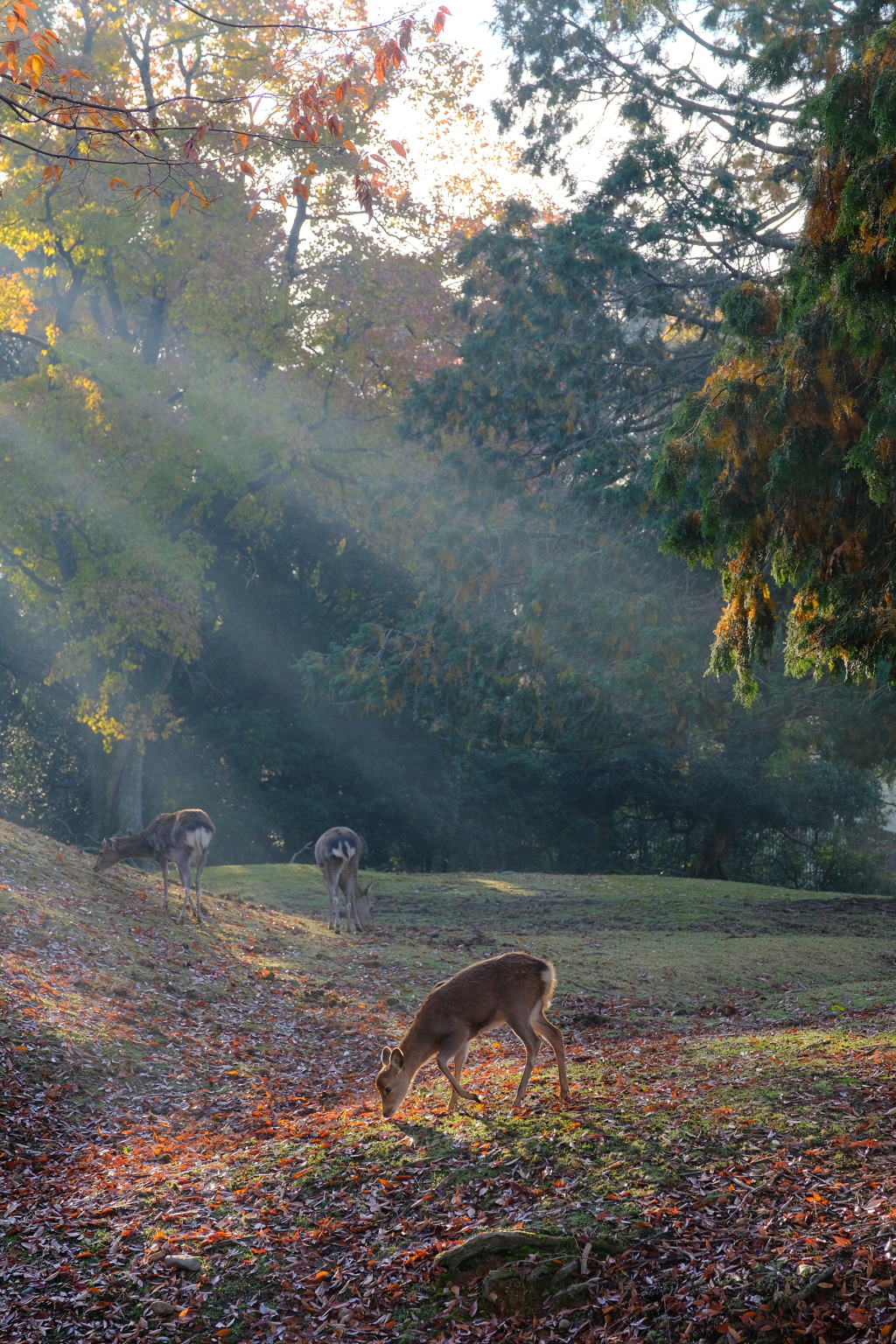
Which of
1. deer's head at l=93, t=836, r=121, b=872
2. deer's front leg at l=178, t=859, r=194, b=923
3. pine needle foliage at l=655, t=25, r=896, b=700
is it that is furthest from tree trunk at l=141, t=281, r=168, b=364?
pine needle foliage at l=655, t=25, r=896, b=700

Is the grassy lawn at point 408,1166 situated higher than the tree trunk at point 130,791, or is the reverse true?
the grassy lawn at point 408,1166

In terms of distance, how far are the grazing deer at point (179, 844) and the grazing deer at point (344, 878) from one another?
6.84 feet

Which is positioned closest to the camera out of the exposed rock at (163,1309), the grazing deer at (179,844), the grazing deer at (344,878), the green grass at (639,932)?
the exposed rock at (163,1309)

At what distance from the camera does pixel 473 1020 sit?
7.29m

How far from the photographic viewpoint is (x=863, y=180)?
667cm

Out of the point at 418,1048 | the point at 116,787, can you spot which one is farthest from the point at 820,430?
the point at 116,787

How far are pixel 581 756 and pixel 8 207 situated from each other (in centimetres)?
1919

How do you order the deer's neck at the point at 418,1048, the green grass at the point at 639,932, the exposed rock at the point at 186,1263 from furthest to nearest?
the green grass at the point at 639,932, the deer's neck at the point at 418,1048, the exposed rock at the point at 186,1263

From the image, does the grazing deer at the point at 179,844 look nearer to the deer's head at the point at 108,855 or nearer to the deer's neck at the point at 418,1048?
the deer's head at the point at 108,855

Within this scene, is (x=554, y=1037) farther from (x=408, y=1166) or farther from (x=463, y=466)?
(x=463, y=466)

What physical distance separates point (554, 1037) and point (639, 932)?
11.5 metres

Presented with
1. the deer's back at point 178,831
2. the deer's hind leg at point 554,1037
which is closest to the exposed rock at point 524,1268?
the deer's hind leg at point 554,1037

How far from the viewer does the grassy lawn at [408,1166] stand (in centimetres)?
490

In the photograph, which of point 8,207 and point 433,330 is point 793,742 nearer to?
point 433,330
